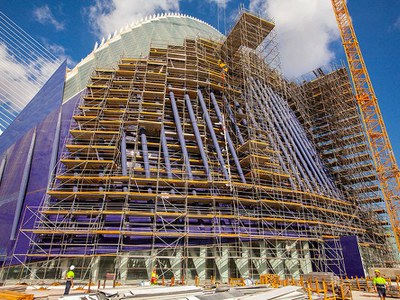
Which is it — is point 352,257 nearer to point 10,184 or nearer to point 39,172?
point 39,172

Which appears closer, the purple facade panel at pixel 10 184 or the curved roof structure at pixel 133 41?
the purple facade panel at pixel 10 184

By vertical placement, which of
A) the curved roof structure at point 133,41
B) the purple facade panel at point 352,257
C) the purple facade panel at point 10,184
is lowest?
the purple facade panel at point 352,257

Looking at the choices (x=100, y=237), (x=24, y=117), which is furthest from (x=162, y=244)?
(x=24, y=117)

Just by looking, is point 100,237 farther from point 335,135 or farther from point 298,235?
point 335,135

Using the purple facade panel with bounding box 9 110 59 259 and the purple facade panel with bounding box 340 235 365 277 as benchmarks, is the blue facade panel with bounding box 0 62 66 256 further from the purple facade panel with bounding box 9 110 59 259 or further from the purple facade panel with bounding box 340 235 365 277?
the purple facade panel with bounding box 340 235 365 277

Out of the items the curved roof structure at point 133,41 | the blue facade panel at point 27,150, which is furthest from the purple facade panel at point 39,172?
the curved roof structure at point 133,41

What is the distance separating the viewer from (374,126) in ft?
110

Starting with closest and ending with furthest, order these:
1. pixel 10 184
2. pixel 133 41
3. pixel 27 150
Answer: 1. pixel 10 184
2. pixel 27 150
3. pixel 133 41

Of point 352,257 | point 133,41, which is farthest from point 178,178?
point 133,41

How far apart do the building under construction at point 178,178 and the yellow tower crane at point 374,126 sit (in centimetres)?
135

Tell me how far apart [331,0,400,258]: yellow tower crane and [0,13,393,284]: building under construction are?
4.41 feet

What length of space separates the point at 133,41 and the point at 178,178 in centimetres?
2057

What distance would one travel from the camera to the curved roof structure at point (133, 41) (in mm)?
27702

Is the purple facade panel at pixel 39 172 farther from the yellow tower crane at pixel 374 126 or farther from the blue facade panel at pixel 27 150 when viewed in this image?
the yellow tower crane at pixel 374 126
